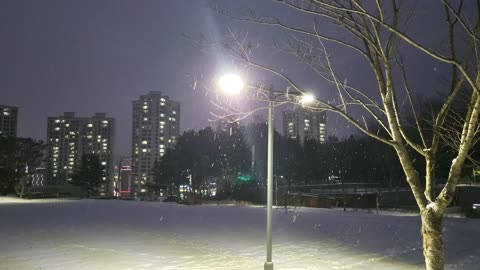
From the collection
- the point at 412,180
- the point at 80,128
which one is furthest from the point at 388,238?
the point at 80,128

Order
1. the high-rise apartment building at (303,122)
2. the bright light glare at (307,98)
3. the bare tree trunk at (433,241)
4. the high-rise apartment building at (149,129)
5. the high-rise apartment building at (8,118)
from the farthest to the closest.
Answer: the high-rise apartment building at (149,129) → the high-rise apartment building at (8,118) → the high-rise apartment building at (303,122) → the bright light glare at (307,98) → the bare tree trunk at (433,241)

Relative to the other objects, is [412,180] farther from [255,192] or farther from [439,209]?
[255,192]

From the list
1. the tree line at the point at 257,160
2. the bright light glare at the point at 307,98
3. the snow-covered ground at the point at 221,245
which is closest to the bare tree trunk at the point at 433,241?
the bright light glare at the point at 307,98

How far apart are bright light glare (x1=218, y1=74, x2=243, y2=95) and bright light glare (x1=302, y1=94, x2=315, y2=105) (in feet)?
4.48

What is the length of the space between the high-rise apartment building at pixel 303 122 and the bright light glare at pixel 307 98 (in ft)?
3.05

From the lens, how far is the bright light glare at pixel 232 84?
32.3 feet

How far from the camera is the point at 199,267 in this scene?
11875 millimetres

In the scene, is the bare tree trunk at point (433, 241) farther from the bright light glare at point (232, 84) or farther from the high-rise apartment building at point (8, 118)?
the high-rise apartment building at point (8, 118)

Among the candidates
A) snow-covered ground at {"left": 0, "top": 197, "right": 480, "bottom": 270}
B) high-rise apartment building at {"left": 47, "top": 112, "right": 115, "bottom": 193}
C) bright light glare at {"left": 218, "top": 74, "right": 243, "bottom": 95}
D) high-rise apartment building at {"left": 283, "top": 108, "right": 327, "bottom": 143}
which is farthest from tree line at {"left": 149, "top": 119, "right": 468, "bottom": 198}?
high-rise apartment building at {"left": 47, "top": 112, "right": 115, "bottom": 193}

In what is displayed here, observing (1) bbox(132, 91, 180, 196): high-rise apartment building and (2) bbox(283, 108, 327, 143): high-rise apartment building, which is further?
(1) bbox(132, 91, 180, 196): high-rise apartment building

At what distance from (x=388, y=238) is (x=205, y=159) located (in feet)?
159

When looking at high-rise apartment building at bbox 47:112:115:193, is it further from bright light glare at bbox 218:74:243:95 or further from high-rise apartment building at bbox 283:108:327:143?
bright light glare at bbox 218:74:243:95

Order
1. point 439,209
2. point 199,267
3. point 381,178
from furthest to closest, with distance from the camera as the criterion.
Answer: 1. point 381,178
2. point 199,267
3. point 439,209

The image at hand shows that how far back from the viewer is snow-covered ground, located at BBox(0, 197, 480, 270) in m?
12.5
